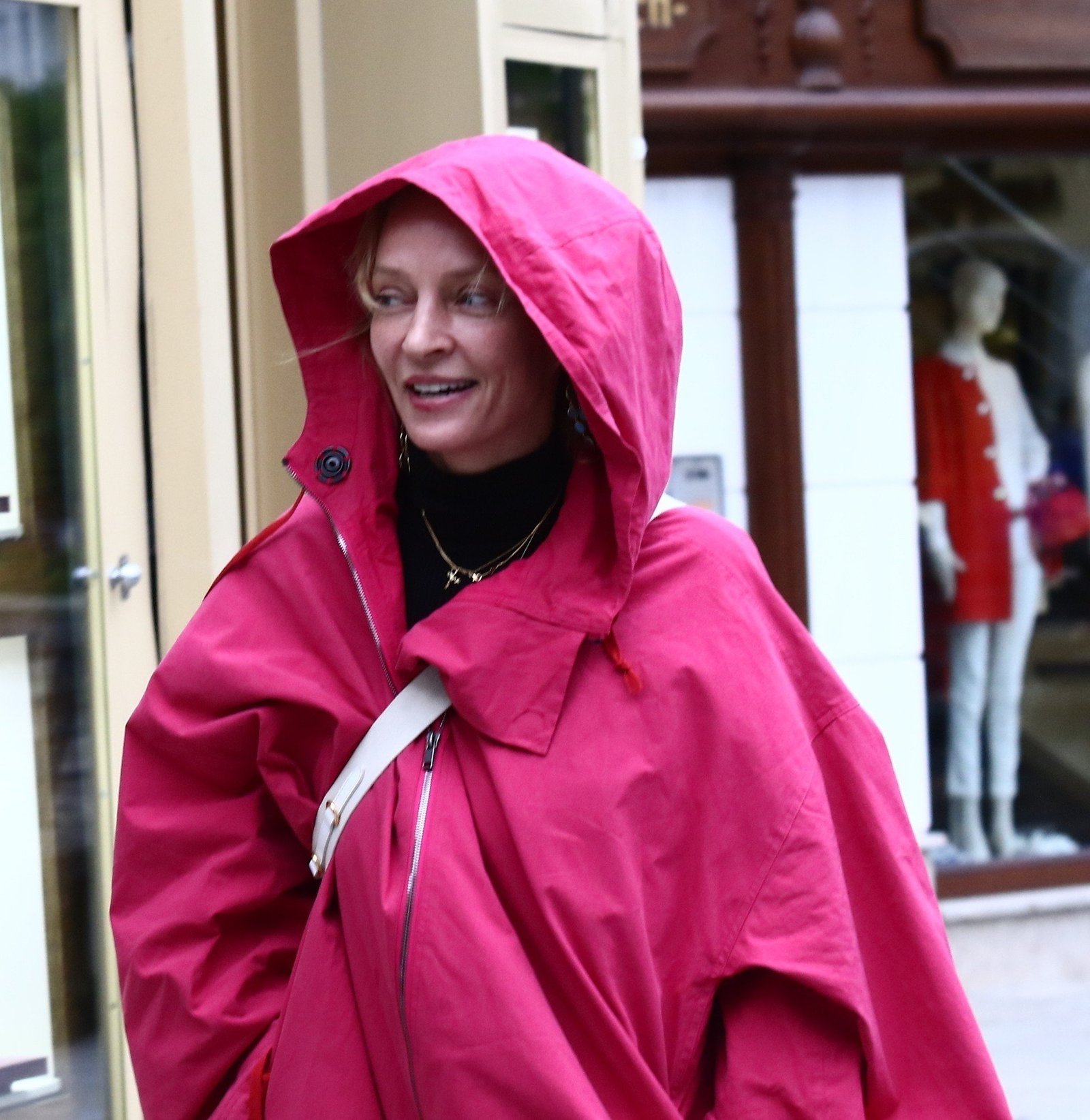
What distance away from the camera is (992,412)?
19.8 feet

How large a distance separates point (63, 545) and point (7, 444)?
0.75 ft

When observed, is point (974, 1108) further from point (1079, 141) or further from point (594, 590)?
point (1079, 141)

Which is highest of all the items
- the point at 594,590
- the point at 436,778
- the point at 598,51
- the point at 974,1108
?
the point at 598,51

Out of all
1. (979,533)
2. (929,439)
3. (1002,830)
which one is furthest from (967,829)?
(929,439)

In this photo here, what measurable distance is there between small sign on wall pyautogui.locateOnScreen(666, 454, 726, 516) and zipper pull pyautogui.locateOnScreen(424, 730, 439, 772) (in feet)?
12.4

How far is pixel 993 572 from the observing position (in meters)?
6.13

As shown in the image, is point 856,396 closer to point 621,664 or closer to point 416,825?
point 621,664

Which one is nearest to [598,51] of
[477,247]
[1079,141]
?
[477,247]

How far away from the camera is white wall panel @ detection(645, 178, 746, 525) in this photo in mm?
5559

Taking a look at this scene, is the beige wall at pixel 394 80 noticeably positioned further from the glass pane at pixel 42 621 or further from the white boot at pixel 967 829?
the white boot at pixel 967 829

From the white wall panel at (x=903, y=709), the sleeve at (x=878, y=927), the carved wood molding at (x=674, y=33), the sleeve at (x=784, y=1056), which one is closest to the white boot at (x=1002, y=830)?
the white wall panel at (x=903, y=709)

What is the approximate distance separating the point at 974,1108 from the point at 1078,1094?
10.5ft

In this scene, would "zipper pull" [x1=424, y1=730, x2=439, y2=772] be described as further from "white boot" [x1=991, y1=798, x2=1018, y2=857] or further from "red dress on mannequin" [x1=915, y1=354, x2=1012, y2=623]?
"white boot" [x1=991, y1=798, x2=1018, y2=857]

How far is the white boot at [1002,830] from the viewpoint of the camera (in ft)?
20.2
